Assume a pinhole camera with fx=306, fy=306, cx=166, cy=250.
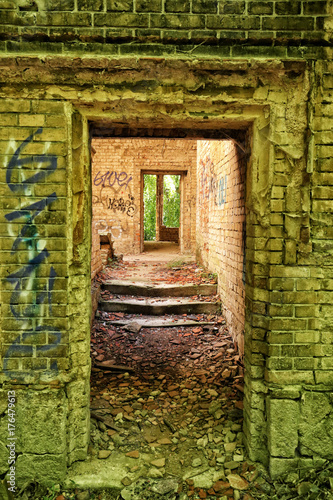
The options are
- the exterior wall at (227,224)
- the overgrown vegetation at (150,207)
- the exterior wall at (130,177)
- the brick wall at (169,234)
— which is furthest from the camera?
the overgrown vegetation at (150,207)

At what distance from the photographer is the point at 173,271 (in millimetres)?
7609

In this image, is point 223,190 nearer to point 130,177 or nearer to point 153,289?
point 153,289

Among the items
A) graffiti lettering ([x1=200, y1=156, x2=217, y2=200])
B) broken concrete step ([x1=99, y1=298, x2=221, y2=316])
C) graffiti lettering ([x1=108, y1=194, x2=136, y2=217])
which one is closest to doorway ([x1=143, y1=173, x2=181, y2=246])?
graffiti lettering ([x1=108, y1=194, x2=136, y2=217])

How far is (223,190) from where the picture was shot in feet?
16.1

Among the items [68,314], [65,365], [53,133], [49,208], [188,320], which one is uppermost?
[53,133]

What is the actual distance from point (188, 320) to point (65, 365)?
10.0 ft

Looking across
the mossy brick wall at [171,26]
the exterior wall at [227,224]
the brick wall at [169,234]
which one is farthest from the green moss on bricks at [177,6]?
the brick wall at [169,234]

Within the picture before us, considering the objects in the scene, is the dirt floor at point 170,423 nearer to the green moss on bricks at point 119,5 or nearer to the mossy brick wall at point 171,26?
the mossy brick wall at point 171,26

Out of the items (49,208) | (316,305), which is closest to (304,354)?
(316,305)

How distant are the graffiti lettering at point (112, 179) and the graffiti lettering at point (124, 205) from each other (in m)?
0.47

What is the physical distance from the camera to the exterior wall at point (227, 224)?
12.7 ft

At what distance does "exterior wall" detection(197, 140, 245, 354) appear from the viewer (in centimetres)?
387

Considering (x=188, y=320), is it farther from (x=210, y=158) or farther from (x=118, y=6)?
(x=118, y=6)

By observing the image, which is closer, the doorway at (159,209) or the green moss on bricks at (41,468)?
the green moss on bricks at (41,468)
